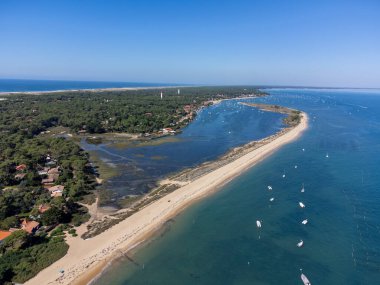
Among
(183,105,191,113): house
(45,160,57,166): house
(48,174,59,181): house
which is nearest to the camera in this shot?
(48,174,59,181): house

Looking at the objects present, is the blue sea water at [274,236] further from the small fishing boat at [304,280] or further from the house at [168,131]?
the house at [168,131]

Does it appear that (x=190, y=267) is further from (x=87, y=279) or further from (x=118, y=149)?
(x=118, y=149)

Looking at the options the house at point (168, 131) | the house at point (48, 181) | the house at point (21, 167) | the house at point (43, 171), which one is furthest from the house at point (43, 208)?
the house at point (168, 131)

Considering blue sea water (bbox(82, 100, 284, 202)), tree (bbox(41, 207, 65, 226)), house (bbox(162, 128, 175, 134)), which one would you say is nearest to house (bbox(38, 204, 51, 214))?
tree (bbox(41, 207, 65, 226))

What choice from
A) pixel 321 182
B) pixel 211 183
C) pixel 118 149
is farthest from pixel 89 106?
pixel 321 182

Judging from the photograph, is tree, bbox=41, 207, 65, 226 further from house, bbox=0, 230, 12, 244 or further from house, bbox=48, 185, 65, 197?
house, bbox=48, 185, 65, 197

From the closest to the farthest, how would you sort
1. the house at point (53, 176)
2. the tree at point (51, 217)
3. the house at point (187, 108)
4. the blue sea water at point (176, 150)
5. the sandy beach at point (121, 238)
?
1. the sandy beach at point (121, 238)
2. the tree at point (51, 217)
3. the house at point (53, 176)
4. the blue sea water at point (176, 150)
5. the house at point (187, 108)
